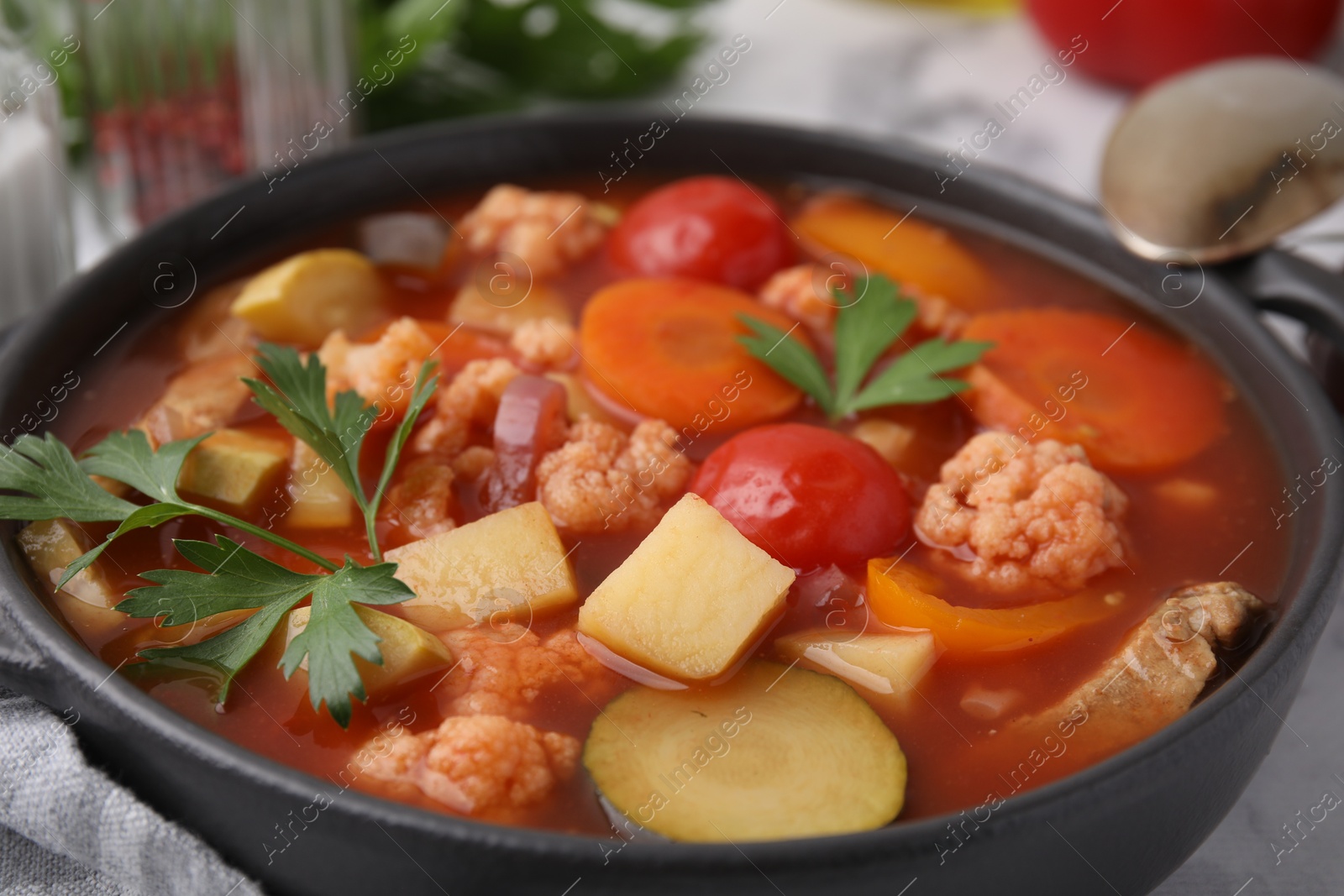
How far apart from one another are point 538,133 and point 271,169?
666 mm

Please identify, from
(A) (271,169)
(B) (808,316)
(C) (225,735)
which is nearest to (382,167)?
(A) (271,169)

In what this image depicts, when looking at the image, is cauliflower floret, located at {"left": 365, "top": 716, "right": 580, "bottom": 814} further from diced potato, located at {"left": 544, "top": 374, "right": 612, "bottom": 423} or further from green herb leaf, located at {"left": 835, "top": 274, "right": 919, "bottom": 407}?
green herb leaf, located at {"left": 835, "top": 274, "right": 919, "bottom": 407}

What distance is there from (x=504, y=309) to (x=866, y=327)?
2.58 ft

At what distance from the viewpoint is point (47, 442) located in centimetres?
223

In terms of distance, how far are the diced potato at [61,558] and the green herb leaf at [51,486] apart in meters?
A: 0.06

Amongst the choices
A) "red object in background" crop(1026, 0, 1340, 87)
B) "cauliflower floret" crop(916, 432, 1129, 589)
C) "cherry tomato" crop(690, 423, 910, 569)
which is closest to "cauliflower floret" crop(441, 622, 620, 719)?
"cherry tomato" crop(690, 423, 910, 569)

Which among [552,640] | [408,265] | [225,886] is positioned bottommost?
[225,886]

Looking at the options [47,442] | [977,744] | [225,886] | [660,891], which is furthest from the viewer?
[47,442]

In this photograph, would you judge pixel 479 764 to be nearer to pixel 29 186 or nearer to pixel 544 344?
pixel 544 344

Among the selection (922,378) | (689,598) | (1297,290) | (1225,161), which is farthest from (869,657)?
(1225,161)

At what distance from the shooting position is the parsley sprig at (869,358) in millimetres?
2705

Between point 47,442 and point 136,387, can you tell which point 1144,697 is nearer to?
point 47,442

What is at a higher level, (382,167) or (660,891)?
(382,167)

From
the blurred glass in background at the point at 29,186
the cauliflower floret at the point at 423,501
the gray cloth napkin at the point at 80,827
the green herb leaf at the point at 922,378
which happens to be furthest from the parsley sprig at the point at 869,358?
the blurred glass in background at the point at 29,186
